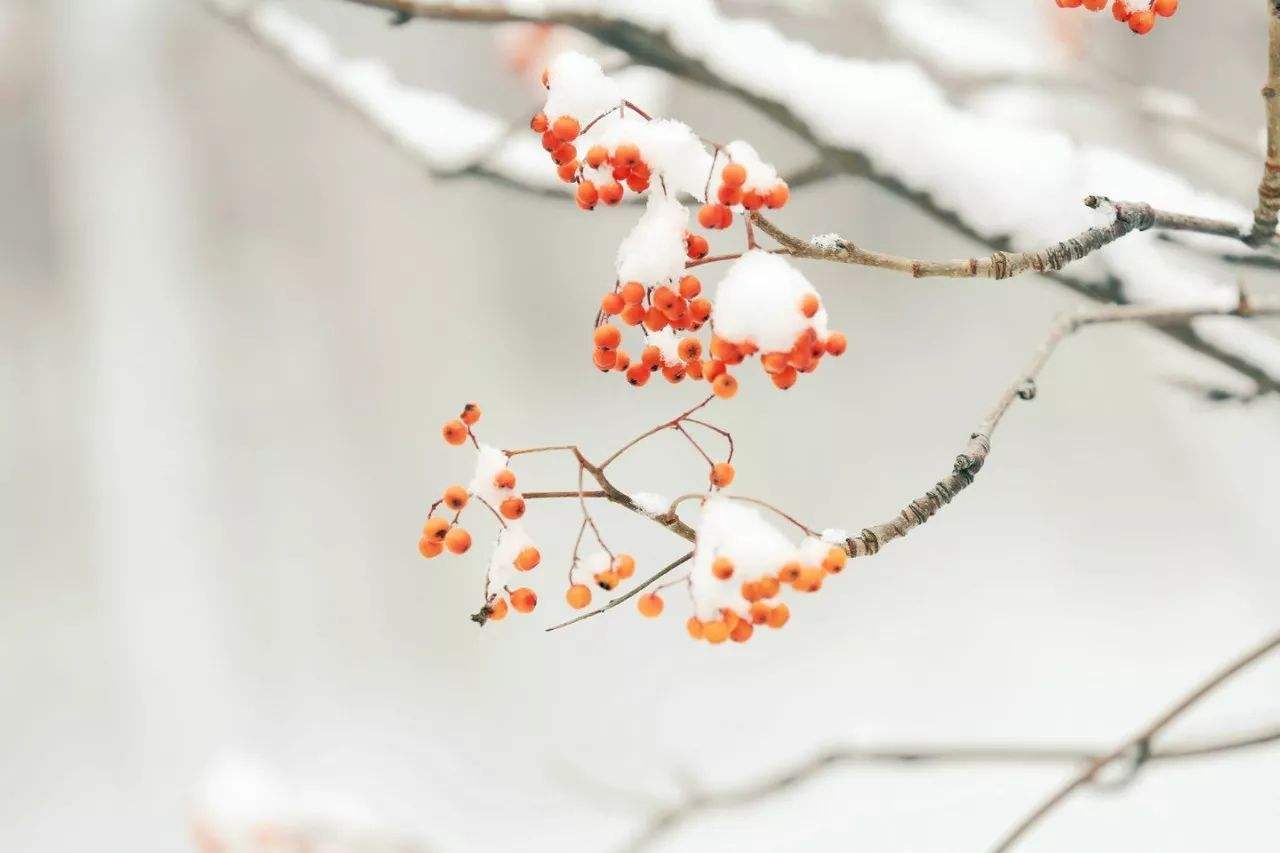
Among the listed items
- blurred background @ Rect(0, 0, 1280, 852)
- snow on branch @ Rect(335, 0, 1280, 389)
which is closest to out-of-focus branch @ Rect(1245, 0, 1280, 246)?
snow on branch @ Rect(335, 0, 1280, 389)

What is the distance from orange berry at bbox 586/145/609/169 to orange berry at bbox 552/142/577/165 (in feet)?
0.10

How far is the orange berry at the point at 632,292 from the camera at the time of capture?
277 mm

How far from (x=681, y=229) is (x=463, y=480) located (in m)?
1.58

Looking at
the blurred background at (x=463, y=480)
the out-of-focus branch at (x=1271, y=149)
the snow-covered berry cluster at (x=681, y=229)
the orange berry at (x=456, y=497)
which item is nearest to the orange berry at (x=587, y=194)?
the snow-covered berry cluster at (x=681, y=229)

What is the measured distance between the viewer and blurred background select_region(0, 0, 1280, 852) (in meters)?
1.36

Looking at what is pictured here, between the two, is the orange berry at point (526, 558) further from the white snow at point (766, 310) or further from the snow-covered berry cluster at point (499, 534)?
the white snow at point (766, 310)

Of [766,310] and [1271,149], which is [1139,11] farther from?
[766,310]

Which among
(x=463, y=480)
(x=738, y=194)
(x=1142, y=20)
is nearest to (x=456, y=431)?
(x=738, y=194)

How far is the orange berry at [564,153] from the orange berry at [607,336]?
0.06 metres

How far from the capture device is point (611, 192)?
279mm

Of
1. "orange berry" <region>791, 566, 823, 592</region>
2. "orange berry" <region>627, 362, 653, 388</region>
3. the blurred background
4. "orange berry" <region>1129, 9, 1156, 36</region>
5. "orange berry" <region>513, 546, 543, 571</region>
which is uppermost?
the blurred background

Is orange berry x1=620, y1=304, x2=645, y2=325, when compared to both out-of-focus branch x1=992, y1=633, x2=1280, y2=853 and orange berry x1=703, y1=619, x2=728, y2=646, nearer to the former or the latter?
orange berry x1=703, y1=619, x2=728, y2=646

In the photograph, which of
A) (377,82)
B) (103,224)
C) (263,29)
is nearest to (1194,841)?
(377,82)

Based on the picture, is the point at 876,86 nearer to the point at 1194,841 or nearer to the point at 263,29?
the point at 263,29
